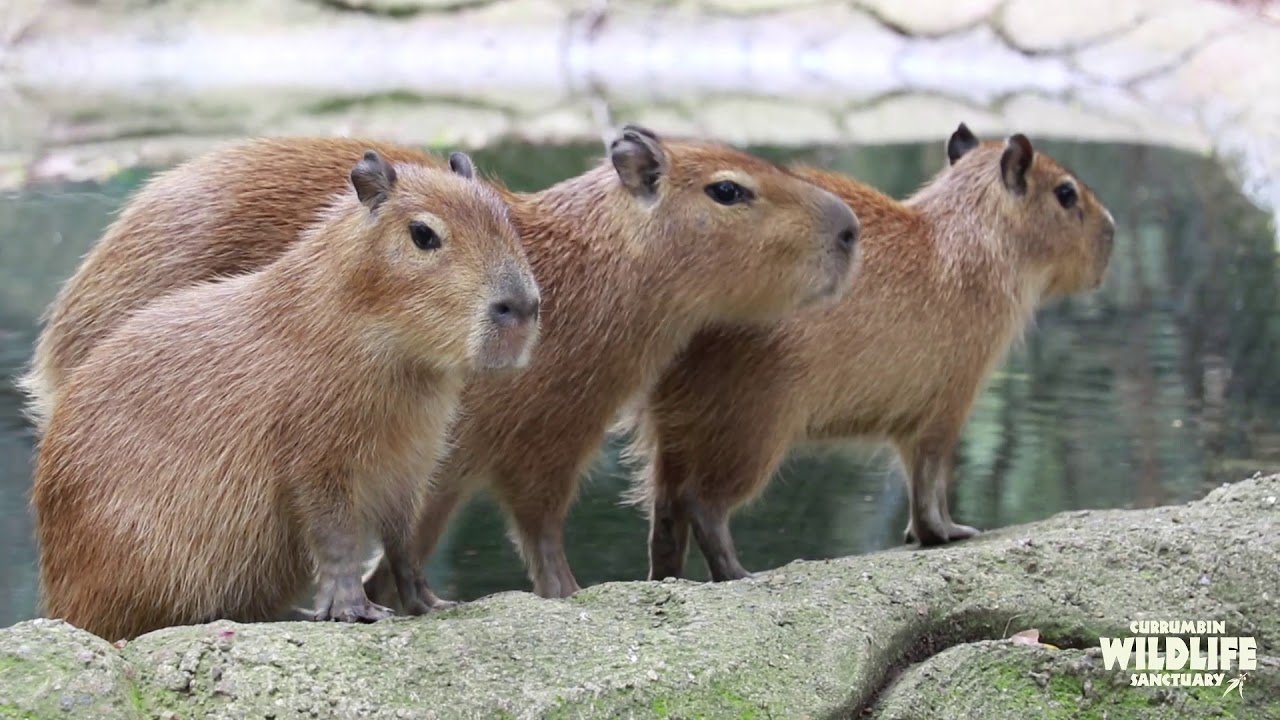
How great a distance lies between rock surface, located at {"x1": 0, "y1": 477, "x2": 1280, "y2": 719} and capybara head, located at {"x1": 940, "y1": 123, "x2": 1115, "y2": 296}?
1.18 metres

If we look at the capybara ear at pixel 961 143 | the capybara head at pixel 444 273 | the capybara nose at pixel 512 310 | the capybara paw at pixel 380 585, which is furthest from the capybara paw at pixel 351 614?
the capybara ear at pixel 961 143

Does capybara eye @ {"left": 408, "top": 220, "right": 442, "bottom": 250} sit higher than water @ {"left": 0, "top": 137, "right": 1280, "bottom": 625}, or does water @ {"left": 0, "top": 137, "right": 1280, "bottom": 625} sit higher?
capybara eye @ {"left": 408, "top": 220, "right": 442, "bottom": 250}

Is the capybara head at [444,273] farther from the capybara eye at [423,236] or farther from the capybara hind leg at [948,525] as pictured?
the capybara hind leg at [948,525]

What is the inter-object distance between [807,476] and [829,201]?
2.59 meters

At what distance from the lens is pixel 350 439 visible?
3.37m

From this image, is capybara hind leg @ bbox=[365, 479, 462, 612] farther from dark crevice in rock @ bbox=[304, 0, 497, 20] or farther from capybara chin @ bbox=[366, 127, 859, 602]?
dark crevice in rock @ bbox=[304, 0, 497, 20]

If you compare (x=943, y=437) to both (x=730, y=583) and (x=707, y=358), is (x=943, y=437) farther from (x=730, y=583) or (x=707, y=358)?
(x=730, y=583)

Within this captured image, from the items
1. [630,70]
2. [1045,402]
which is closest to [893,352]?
[1045,402]

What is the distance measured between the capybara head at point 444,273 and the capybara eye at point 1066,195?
223 centimetres

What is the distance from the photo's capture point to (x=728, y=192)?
13.5ft

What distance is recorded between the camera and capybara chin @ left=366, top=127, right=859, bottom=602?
159 inches

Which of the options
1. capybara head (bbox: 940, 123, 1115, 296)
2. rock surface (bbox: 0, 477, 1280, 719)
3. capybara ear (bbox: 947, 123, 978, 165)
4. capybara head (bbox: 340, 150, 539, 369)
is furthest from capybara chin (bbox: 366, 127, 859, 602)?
capybara ear (bbox: 947, 123, 978, 165)

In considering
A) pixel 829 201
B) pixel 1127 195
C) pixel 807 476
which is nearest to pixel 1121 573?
pixel 829 201

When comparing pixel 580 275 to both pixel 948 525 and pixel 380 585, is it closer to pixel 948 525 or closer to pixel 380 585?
pixel 380 585
